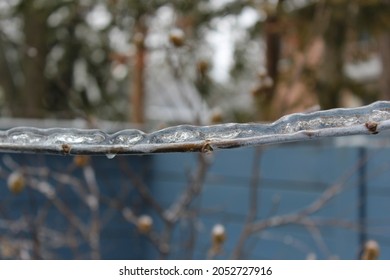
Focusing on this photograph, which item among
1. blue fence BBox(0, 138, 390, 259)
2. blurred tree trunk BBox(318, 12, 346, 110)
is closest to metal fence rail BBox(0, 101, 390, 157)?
blue fence BBox(0, 138, 390, 259)

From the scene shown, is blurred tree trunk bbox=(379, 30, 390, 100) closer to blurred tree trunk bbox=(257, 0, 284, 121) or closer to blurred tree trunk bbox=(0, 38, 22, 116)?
blurred tree trunk bbox=(257, 0, 284, 121)

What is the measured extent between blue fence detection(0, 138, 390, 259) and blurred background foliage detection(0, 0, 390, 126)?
1.00 ft

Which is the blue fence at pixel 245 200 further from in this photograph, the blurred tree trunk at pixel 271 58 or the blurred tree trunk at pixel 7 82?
the blurred tree trunk at pixel 7 82

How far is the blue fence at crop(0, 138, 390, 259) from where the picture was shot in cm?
281

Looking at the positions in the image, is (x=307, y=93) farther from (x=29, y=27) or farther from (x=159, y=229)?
(x=29, y=27)

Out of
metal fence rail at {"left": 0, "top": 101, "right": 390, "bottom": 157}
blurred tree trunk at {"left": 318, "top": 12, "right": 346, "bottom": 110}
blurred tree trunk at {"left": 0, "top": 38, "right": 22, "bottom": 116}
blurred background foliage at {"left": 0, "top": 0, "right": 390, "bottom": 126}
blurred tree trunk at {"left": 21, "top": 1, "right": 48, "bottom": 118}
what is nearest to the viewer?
metal fence rail at {"left": 0, "top": 101, "right": 390, "bottom": 157}

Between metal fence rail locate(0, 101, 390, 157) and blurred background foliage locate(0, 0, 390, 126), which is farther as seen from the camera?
blurred background foliage locate(0, 0, 390, 126)

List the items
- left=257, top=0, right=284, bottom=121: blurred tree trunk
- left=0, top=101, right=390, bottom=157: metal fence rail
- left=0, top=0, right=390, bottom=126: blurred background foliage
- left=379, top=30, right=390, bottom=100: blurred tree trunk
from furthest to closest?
left=379, top=30, right=390, bottom=100: blurred tree trunk
left=257, top=0, right=284, bottom=121: blurred tree trunk
left=0, top=0, right=390, bottom=126: blurred background foliage
left=0, top=101, right=390, bottom=157: metal fence rail

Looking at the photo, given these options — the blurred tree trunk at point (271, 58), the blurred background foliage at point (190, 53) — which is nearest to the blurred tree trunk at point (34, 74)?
the blurred background foliage at point (190, 53)

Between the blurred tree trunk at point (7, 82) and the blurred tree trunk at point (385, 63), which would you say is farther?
the blurred tree trunk at point (7, 82)

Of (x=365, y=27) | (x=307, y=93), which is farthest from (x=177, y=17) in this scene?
(x=365, y=27)

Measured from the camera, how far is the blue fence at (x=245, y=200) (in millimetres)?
2812

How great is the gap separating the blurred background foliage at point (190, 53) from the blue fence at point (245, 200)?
30 centimetres
